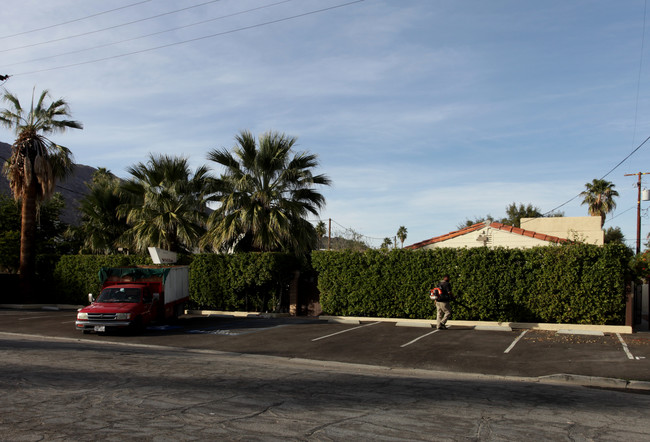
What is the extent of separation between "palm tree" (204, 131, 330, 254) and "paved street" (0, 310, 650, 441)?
278 inches

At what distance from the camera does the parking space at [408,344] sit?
460 inches

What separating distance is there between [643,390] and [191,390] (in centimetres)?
805

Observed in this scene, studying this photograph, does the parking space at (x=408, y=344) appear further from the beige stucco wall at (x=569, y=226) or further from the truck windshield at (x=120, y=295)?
the beige stucco wall at (x=569, y=226)

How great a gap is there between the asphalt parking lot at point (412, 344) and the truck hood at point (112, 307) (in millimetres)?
842

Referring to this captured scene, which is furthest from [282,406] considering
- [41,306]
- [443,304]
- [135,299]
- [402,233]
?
[402,233]

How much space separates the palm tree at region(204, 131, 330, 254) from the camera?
22312 mm

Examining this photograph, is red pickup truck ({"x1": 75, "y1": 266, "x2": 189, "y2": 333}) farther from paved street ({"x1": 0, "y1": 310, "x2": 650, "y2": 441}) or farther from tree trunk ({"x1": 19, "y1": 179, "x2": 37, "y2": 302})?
tree trunk ({"x1": 19, "y1": 179, "x2": 37, "y2": 302})

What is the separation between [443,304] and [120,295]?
1091cm

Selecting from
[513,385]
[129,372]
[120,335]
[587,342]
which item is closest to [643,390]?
[513,385]

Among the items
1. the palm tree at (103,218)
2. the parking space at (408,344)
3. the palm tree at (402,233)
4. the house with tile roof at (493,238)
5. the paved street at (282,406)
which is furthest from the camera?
the palm tree at (402,233)

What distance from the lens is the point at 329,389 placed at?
8453 millimetres

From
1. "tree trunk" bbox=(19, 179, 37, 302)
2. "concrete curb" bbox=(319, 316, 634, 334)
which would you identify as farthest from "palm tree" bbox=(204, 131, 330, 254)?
"tree trunk" bbox=(19, 179, 37, 302)

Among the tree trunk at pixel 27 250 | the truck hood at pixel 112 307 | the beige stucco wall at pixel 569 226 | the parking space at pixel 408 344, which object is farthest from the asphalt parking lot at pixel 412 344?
the beige stucco wall at pixel 569 226

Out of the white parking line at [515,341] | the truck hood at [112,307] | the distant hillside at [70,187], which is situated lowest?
the white parking line at [515,341]
